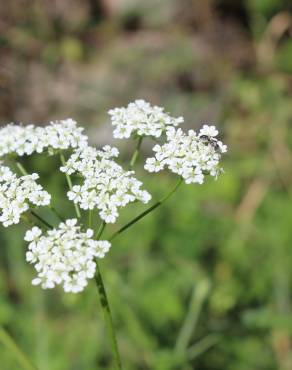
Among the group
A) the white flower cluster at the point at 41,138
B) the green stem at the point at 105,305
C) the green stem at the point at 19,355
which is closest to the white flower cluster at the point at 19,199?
the white flower cluster at the point at 41,138

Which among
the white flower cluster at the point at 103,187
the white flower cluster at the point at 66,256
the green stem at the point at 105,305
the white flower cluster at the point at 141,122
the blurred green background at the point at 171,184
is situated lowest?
the green stem at the point at 105,305

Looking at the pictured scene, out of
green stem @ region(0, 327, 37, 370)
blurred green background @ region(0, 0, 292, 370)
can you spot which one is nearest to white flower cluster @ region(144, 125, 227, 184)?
green stem @ region(0, 327, 37, 370)

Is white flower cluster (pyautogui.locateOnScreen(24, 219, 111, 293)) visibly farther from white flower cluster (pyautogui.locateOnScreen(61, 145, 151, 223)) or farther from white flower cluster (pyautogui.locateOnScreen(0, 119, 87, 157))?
white flower cluster (pyautogui.locateOnScreen(0, 119, 87, 157))

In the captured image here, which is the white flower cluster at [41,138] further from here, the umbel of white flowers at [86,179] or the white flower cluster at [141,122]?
the white flower cluster at [141,122]

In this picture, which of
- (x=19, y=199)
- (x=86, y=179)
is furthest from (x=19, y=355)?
(x=86, y=179)

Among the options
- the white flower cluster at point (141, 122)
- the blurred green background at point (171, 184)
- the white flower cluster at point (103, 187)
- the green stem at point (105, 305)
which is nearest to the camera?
the green stem at point (105, 305)

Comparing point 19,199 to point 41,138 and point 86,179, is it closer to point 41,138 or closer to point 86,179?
point 86,179
